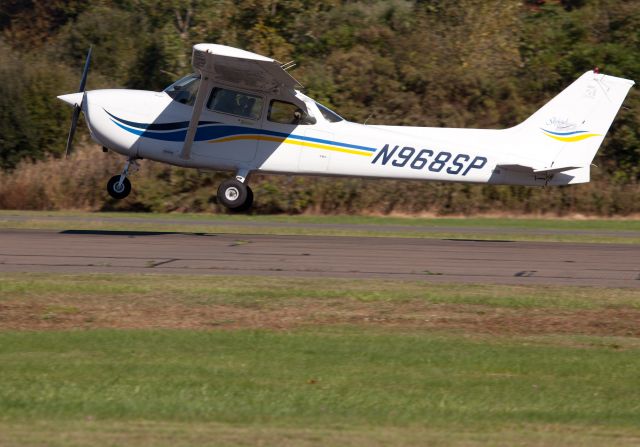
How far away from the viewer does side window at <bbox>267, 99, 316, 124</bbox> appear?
63.3ft

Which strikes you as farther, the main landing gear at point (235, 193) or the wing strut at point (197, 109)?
the main landing gear at point (235, 193)

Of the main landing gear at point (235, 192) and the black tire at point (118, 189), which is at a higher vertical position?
the main landing gear at point (235, 192)

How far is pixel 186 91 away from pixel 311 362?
11.4 m

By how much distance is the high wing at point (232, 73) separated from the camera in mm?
17391

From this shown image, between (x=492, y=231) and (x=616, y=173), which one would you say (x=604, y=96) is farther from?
(x=616, y=173)

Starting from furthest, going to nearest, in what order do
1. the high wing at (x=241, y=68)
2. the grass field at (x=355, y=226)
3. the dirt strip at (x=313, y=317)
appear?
the grass field at (x=355, y=226) → the high wing at (x=241, y=68) → the dirt strip at (x=313, y=317)

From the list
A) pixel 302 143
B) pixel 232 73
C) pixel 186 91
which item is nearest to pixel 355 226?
pixel 302 143

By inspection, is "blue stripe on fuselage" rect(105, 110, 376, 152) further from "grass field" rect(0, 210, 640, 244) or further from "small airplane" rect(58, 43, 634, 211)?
"grass field" rect(0, 210, 640, 244)

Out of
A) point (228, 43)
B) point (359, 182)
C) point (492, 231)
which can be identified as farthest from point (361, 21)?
point (492, 231)

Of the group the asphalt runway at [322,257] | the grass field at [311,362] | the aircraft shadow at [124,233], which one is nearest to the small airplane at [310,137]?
the aircraft shadow at [124,233]

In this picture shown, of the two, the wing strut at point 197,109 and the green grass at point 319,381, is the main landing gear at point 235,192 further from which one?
the green grass at point 319,381

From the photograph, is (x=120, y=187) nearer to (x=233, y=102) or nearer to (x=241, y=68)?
(x=233, y=102)

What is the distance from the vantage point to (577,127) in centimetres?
1895

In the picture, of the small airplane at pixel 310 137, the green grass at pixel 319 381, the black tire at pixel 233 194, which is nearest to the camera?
the green grass at pixel 319 381
